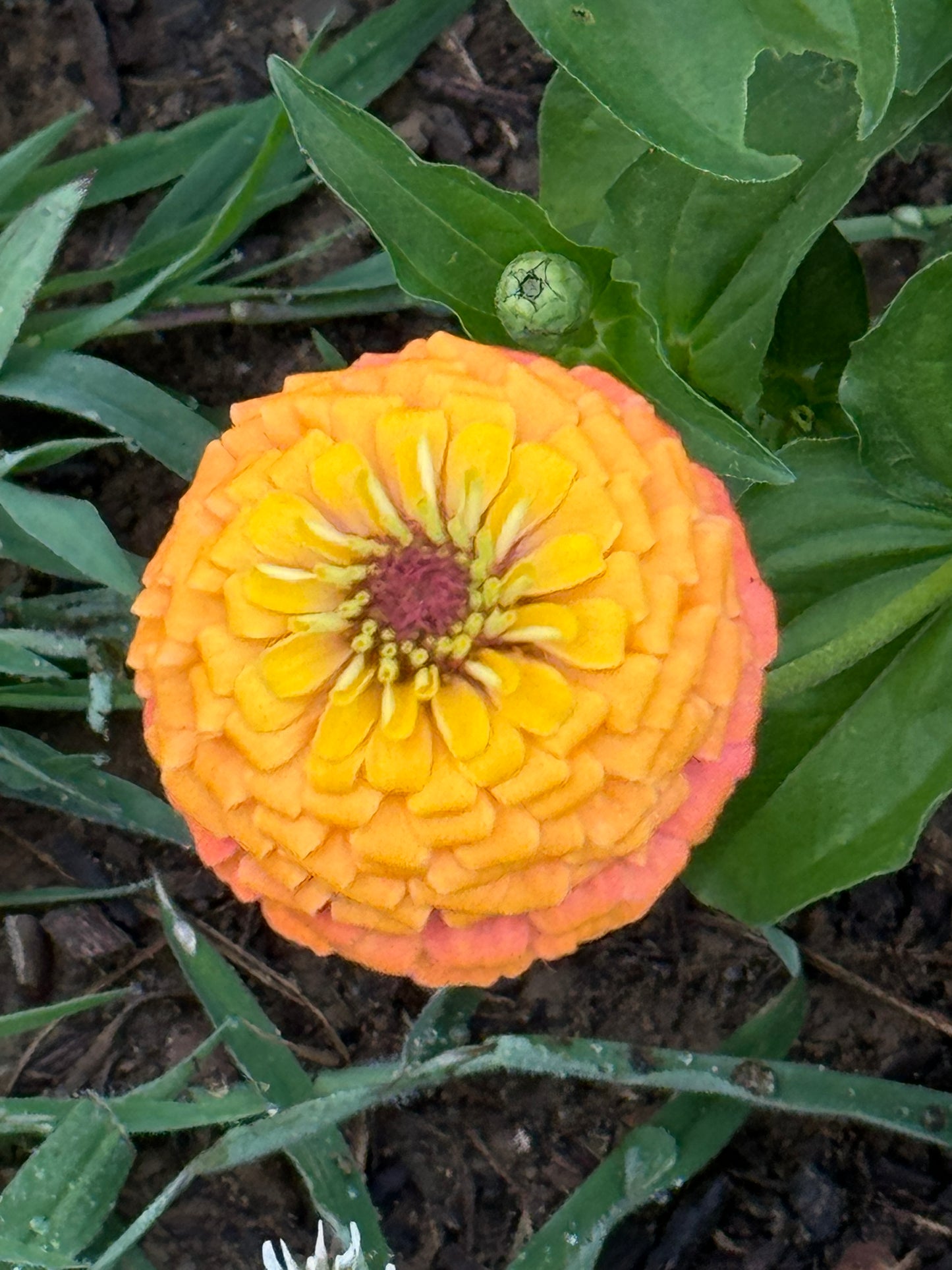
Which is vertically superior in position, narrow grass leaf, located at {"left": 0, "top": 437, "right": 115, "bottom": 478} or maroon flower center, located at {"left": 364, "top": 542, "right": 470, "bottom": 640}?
maroon flower center, located at {"left": 364, "top": 542, "right": 470, "bottom": 640}

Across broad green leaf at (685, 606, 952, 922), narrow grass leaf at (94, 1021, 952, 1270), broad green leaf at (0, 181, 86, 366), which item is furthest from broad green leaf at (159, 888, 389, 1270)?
broad green leaf at (0, 181, 86, 366)

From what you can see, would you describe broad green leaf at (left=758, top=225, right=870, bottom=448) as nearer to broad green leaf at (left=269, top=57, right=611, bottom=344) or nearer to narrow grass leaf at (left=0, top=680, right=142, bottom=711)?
broad green leaf at (left=269, top=57, right=611, bottom=344)

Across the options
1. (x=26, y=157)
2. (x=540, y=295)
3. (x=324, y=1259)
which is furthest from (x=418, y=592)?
(x=26, y=157)

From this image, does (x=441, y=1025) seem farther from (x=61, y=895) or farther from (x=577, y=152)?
(x=577, y=152)

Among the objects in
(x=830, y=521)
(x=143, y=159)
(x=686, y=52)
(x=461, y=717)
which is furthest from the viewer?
(x=143, y=159)

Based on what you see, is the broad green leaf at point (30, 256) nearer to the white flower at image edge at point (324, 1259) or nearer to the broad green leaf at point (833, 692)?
the broad green leaf at point (833, 692)

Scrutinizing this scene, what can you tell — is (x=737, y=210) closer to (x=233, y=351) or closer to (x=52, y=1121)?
(x=233, y=351)
